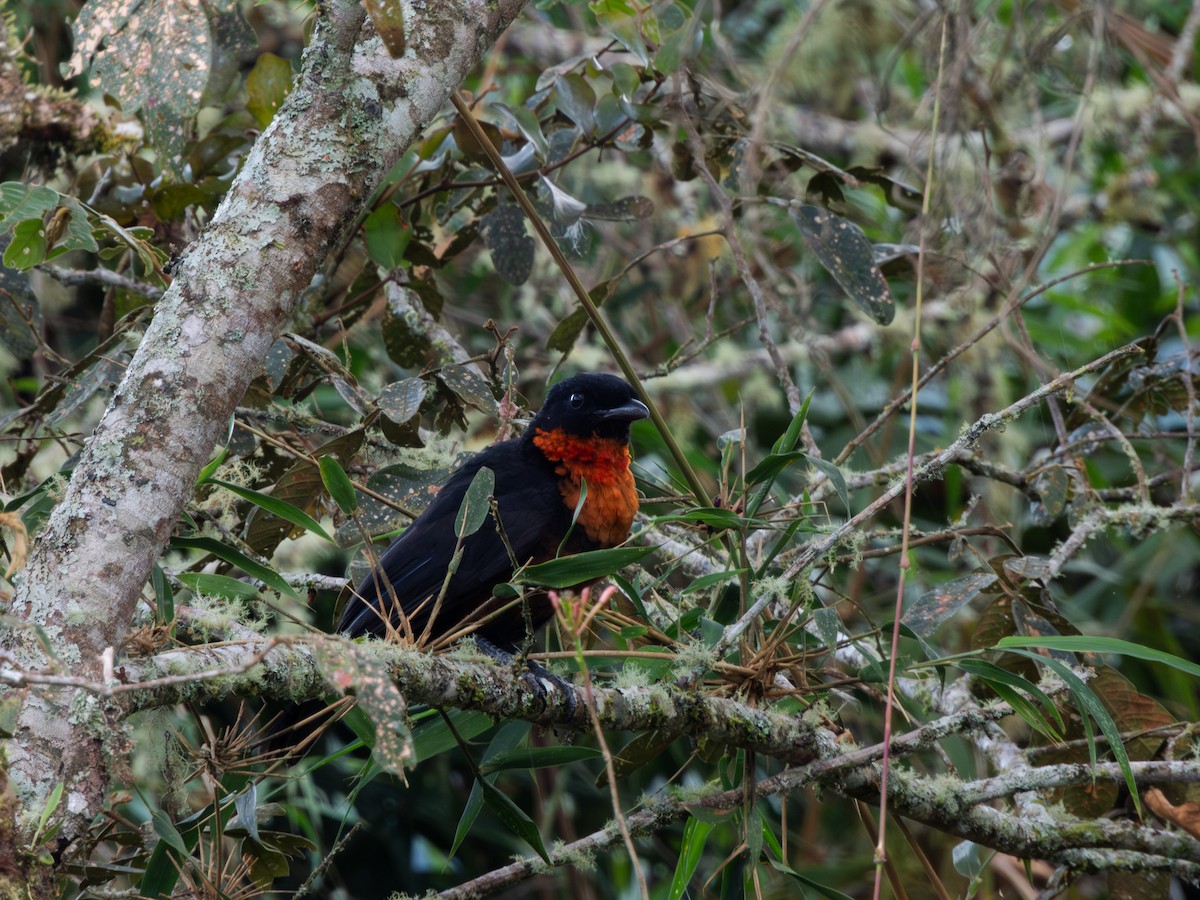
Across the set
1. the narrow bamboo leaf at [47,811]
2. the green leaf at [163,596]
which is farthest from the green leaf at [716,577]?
the narrow bamboo leaf at [47,811]

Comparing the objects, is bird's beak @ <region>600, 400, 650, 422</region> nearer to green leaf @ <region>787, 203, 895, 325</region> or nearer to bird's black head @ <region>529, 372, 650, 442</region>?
bird's black head @ <region>529, 372, 650, 442</region>

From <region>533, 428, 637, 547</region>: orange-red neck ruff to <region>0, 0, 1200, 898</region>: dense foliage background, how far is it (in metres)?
0.07

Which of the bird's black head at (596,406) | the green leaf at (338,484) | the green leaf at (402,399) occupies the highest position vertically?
the green leaf at (338,484)

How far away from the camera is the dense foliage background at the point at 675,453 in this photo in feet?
7.25

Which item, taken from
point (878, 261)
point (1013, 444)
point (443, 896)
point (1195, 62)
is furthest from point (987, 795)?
point (1195, 62)

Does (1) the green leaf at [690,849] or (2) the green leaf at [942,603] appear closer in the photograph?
(1) the green leaf at [690,849]

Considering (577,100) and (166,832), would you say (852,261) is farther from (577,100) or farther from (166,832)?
(166,832)

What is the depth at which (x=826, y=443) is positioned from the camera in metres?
6.12

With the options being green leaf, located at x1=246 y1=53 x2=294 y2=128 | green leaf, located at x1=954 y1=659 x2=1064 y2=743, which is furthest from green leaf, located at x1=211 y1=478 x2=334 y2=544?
green leaf, located at x1=246 y1=53 x2=294 y2=128

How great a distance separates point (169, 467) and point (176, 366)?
157mm

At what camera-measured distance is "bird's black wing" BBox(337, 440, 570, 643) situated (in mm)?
2844

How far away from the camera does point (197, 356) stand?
174cm

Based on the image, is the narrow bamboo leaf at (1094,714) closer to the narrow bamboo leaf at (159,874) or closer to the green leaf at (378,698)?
the green leaf at (378,698)

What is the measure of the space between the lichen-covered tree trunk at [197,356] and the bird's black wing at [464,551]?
1.02 meters
